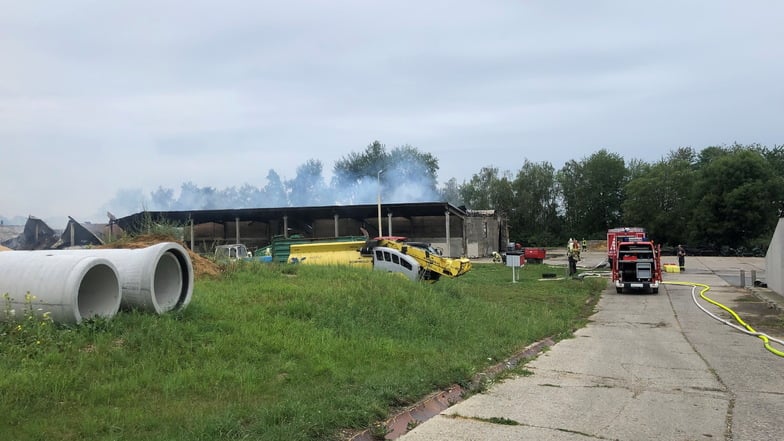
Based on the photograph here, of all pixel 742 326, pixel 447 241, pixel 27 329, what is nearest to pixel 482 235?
pixel 447 241

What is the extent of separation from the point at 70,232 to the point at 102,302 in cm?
3652

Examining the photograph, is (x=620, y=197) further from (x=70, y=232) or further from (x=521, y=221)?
(x=70, y=232)

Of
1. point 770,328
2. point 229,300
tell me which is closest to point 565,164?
point 770,328

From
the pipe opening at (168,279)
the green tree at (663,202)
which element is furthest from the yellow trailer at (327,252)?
the green tree at (663,202)

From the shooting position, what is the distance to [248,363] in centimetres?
746

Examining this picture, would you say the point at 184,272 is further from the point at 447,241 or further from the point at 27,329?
the point at 447,241

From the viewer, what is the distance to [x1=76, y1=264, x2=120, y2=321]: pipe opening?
8.20 metres

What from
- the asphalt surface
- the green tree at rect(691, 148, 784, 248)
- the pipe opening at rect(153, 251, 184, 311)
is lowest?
the asphalt surface

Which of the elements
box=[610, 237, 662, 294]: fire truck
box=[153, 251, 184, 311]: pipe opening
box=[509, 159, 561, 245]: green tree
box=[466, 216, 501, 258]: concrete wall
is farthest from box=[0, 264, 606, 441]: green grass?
box=[509, 159, 561, 245]: green tree

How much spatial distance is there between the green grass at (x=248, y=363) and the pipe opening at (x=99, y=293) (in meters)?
0.30

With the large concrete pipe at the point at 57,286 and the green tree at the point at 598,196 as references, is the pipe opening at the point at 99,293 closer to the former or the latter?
the large concrete pipe at the point at 57,286

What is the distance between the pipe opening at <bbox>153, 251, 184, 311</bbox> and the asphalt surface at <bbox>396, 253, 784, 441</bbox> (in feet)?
17.3

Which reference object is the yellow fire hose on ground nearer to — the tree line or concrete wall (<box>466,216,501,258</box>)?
concrete wall (<box>466,216,501,258</box>)

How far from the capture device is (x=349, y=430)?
5.55 metres
